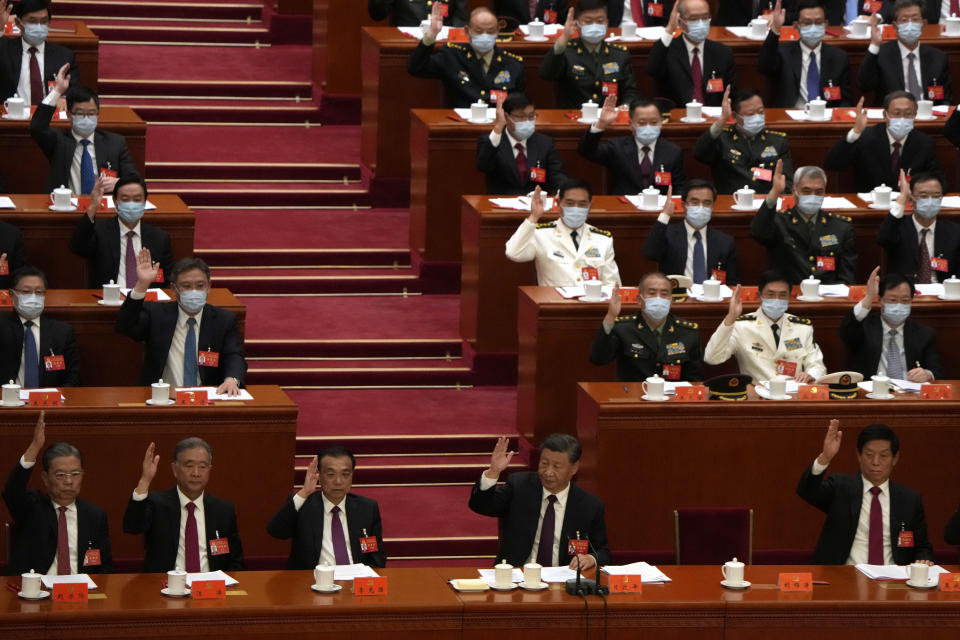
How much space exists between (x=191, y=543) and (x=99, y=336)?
1.66 meters

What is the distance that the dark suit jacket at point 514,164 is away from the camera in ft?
30.7

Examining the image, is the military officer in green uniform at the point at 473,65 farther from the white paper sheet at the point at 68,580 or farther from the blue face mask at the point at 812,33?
the white paper sheet at the point at 68,580

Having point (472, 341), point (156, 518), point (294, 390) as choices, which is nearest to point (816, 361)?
point (472, 341)

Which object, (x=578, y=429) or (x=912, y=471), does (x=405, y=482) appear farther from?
(x=912, y=471)

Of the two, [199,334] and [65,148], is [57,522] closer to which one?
[199,334]

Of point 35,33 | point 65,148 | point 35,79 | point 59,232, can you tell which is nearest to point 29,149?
point 65,148

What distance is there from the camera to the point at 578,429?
7980mm

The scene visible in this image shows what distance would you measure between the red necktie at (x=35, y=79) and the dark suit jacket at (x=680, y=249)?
10.6 feet

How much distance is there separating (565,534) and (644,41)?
4.42 meters

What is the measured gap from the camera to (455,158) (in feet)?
31.6

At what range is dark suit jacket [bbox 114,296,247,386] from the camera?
784cm

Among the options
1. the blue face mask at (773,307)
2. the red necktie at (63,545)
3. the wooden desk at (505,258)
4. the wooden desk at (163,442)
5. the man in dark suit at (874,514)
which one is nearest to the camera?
the red necktie at (63,545)

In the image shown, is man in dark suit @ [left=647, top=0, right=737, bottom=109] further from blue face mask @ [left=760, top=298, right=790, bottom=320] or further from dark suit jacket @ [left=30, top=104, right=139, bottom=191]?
dark suit jacket @ [left=30, top=104, right=139, bottom=191]

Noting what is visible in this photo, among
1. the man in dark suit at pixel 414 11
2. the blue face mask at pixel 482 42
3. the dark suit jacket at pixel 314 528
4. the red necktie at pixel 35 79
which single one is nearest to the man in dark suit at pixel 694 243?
the blue face mask at pixel 482 42
